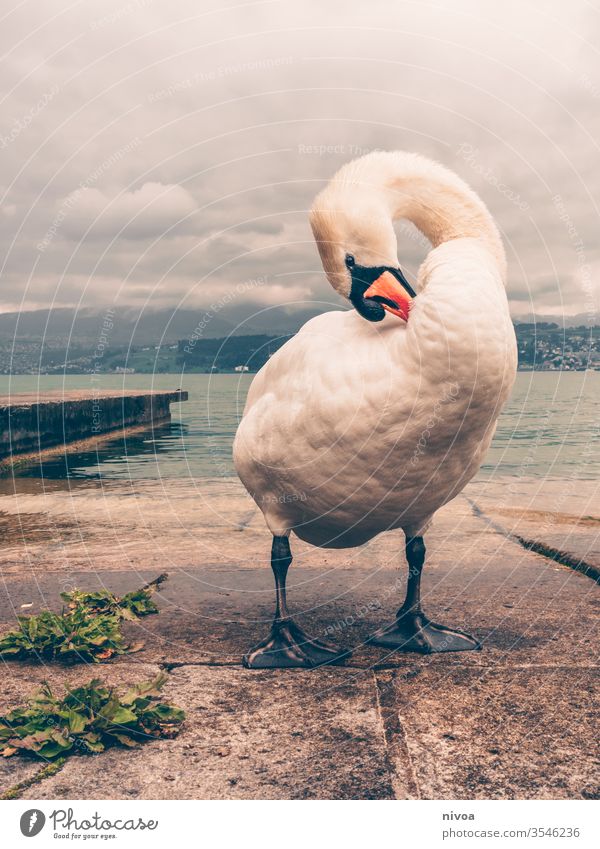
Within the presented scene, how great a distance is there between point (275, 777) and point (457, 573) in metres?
3.18

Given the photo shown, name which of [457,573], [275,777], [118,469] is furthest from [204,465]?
[275,777]

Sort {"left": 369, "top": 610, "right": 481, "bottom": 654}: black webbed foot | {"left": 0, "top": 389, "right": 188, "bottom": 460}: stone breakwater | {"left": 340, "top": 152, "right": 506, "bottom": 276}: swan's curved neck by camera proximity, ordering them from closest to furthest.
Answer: {"left": 340, "top": 152, "right": 506, "bottom": 276}: swan's curved neck → {"left": 369, "top": 610, "right": 481, "bottom": 654}: black webbed foot → {"left": 0, "top": 389, "right": 188, "bottom": 460}: stone breakwater

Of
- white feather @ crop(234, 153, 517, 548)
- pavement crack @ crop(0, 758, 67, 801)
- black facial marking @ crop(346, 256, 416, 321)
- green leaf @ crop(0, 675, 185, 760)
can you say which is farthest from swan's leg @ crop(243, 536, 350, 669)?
black facial marking @ crop(346, 256, 416, 321)

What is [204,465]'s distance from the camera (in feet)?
52.4

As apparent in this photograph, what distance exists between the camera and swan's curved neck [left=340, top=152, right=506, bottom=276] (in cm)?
370

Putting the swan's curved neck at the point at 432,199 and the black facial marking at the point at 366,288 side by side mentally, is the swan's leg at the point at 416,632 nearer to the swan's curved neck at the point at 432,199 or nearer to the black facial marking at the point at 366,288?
the black facial marking at the point at 366,288

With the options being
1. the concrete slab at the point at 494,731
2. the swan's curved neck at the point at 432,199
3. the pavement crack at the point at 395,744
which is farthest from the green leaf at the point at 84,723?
the swan's curved neck at the point at 432,199

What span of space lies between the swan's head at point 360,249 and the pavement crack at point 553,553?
2.81 m

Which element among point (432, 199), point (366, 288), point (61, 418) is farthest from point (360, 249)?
point (61, 418)

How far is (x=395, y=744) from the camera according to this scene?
2799 mm

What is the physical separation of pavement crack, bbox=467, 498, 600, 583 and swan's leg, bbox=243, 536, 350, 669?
224cm

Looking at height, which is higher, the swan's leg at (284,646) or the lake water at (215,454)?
the swan's leg at (284,646)

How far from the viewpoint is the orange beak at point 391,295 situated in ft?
11.3

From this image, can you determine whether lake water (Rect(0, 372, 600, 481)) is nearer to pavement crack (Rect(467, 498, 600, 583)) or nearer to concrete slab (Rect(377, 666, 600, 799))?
pavement crack (Rect(467, 498, 600, 583))
